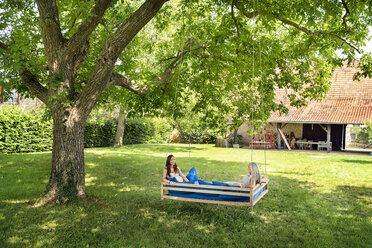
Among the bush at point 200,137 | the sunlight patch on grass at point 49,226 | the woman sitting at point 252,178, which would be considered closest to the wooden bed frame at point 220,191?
the woman sitting at point 252,178

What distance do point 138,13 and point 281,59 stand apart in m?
4.84

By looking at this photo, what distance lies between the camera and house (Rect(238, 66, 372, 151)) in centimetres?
2131

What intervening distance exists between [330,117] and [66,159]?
62.0ft

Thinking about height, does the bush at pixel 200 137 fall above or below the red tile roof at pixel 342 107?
below

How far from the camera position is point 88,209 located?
6.78 metres

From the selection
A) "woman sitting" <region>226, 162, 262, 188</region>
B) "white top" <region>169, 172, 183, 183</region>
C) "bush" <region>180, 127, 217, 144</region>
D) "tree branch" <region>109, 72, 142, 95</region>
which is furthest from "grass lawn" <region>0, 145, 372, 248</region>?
"bush" <region>180, 127, 217, 144</region>

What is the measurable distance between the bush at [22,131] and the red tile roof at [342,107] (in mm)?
15346

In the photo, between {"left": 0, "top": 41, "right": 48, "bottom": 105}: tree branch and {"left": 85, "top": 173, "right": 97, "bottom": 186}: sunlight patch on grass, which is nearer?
{"left": 0, "top": 41, "right": 48, "bottom": 105}: tree branch

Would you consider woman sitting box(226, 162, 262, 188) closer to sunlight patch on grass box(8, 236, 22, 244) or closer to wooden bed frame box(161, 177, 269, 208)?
wooden bed frame box(161, 177, 269, 208)

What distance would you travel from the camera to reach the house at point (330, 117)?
2131cm

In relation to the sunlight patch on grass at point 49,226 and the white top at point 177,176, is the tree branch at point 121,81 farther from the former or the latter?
the sunlight patch on grass at point 49,226

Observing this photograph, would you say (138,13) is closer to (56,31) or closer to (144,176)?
(56,31)

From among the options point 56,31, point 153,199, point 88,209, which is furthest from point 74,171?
point 56,31

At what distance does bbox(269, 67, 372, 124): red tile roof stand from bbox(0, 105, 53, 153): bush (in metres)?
15.3
